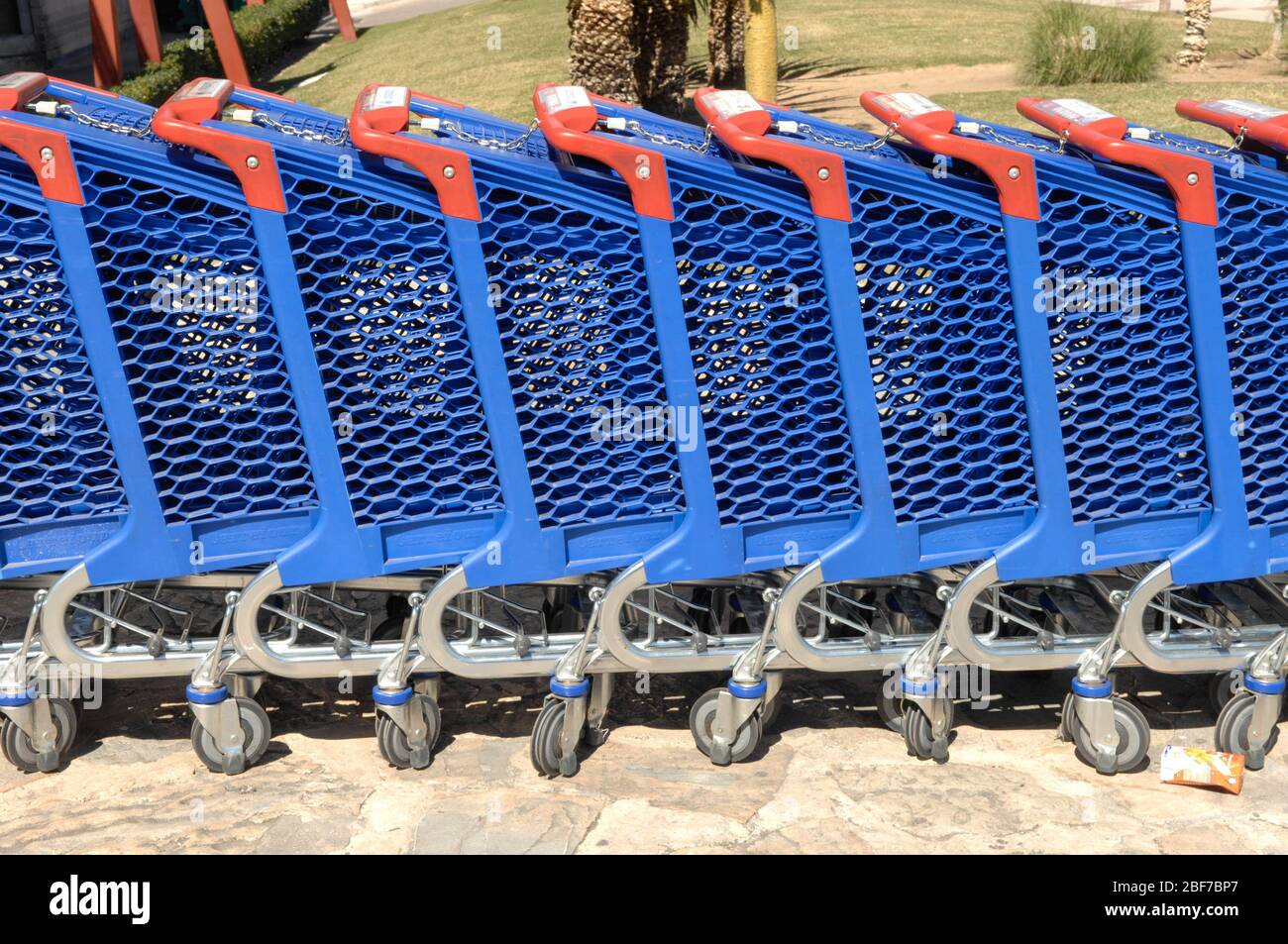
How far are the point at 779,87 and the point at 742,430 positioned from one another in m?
12.3

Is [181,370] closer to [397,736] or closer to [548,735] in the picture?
[397,736]

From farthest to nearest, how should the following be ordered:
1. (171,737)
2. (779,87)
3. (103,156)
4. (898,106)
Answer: (779,87)
(171,737)
(898,106)
(103,156)

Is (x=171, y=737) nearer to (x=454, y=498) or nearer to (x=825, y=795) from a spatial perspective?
(x=454, y=498)

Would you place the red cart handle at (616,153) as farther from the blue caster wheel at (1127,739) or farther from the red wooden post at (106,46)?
the red wooden post at (106,46)

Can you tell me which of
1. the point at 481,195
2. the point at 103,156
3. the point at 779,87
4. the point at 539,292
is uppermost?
the point at 103,156

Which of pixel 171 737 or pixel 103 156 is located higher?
pixel 103 156

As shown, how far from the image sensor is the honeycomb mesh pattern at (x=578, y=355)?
149 inches

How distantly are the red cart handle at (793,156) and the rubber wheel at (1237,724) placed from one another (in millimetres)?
1736

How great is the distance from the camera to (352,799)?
158 inches

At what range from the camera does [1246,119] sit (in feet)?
13.2

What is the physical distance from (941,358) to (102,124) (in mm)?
2256

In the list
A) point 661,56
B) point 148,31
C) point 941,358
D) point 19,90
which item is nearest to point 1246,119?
point 941,358

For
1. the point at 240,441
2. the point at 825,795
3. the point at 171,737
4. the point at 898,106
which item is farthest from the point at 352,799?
the point at 898,106

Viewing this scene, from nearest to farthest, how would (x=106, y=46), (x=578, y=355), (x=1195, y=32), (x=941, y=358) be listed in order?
(x=578, y=355) < (x=941, y=358) < (x=1195, y=32) < (x=106, y=46)
